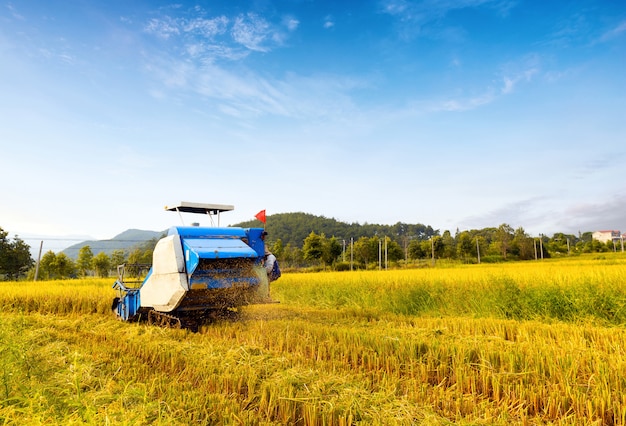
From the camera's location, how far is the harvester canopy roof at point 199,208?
25.5ft

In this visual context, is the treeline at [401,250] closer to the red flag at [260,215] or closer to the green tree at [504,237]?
the green tree at [504,237]

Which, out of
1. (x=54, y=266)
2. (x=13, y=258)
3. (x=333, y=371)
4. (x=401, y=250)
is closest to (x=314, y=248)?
(x=401, y=250)

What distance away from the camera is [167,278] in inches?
262

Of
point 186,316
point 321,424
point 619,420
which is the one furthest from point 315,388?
point 186,316

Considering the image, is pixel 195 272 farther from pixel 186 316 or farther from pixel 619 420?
pixel 619 420

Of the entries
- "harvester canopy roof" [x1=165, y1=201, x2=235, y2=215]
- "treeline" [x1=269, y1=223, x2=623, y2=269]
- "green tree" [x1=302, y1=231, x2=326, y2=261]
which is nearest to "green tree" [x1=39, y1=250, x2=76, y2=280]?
"treeline" [x1=269, y1=223, x2=623, y2=269]

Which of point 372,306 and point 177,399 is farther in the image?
Answer: point 372,306

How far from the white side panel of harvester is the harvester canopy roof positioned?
1.00 metres

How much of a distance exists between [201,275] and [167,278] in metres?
0.68

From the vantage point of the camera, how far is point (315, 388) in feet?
11.9

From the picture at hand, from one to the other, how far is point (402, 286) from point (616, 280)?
4744 millimetres

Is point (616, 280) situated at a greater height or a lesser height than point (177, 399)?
greater

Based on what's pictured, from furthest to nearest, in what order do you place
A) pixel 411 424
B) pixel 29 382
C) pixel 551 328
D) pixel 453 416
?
1. pixel 551 328
2. pixel 29 382
3. pixel 453 416
4. pixel 411 424

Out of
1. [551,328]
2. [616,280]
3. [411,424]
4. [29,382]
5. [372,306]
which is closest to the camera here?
[411,424]
